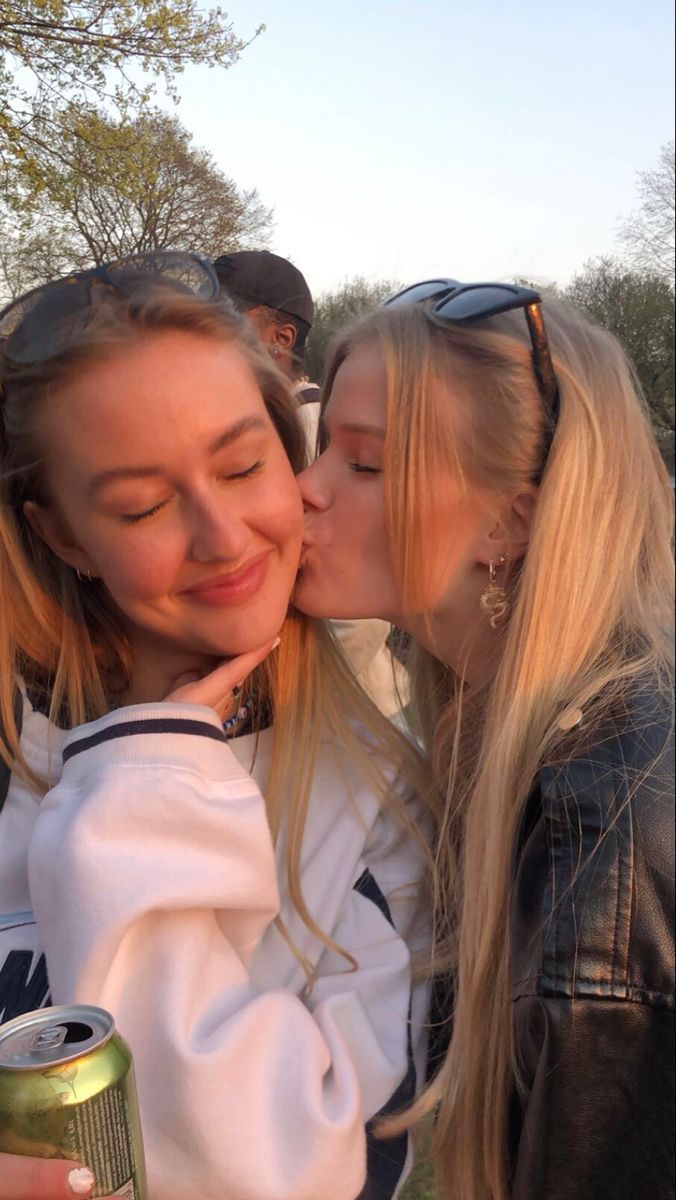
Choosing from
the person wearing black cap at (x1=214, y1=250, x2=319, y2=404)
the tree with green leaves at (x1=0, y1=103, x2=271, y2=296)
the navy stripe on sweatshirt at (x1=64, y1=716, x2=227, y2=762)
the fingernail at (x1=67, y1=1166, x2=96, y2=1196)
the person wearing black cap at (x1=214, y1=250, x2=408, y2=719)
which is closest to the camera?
the fingernail at (x1=67, y1=1166, x2=96, y2=1196)

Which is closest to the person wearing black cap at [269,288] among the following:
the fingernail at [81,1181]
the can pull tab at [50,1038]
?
the can pull tab at [50,1038]

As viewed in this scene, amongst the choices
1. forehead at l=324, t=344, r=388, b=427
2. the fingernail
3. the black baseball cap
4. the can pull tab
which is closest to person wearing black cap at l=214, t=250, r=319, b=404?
the black baseball cap

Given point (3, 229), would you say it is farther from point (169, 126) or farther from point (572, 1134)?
point (572, 1134)

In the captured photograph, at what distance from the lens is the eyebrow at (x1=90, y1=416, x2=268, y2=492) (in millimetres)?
1802

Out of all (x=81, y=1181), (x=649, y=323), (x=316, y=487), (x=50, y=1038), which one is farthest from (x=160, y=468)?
(x=649, y=323)

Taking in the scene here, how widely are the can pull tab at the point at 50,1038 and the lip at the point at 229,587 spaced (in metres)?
0.87

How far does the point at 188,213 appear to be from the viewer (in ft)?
21.6

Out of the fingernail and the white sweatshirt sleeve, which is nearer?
the fingernail

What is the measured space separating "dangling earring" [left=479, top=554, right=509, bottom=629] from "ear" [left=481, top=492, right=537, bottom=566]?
0.02 meters

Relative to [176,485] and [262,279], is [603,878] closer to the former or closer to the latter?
[176,485]

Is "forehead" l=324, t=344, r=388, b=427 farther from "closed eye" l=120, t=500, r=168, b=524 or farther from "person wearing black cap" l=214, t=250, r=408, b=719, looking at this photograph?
"person wearing black cap" l=214, t=250, r=408, b=719

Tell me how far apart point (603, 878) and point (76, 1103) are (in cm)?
87

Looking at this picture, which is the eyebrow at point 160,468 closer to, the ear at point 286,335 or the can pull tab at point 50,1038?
the can pull tab at point 50,1038

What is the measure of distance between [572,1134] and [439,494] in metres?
1.29
